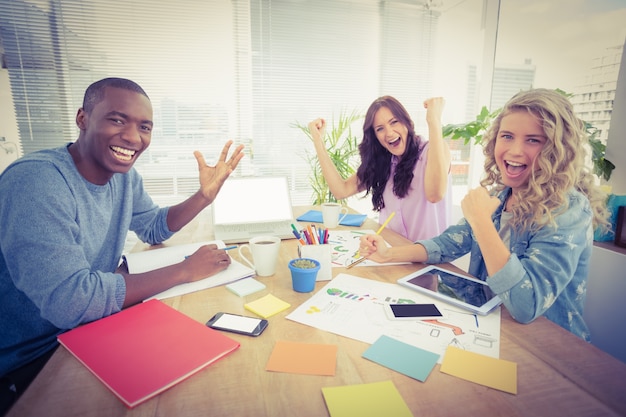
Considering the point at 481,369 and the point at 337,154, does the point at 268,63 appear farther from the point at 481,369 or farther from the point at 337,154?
the point at 481,369

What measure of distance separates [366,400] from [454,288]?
490mm

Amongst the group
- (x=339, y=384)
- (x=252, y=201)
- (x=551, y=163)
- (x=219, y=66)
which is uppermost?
(x=219, y=66)

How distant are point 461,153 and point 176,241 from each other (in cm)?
323

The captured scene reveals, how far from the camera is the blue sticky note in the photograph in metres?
0.62

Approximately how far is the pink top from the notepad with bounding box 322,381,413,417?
1.23 meters

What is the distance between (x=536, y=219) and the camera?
3.05ft

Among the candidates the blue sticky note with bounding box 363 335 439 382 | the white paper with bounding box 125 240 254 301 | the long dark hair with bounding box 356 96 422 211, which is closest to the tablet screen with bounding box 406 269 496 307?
the blue sticky note with bounding box 363 335 439 382

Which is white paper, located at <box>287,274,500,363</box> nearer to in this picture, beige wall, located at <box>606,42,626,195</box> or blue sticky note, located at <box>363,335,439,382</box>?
blue sticky note, located at <box>363,335,439,382</box>

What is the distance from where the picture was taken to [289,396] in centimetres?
56

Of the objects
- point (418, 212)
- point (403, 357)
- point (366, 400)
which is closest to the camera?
point (366, 400)

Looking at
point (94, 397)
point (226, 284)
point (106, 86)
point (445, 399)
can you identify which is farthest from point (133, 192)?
point (445, 399)

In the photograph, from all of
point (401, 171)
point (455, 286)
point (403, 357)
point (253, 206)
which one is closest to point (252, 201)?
point (253, 206)

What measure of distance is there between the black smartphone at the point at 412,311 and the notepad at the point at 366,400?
0.72 ft

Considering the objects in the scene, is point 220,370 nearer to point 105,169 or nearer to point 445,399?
point 445,399
